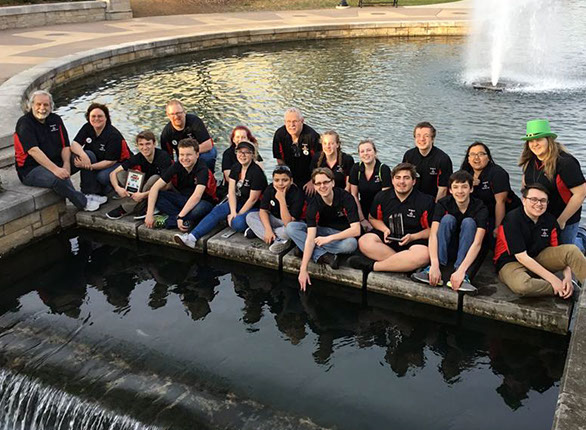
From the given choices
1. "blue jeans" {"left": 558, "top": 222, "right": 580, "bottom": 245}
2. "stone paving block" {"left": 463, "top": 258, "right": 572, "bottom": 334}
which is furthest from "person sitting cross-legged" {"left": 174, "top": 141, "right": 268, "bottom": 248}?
"blue jeans" {"left": 558, "top": 222, "right": 580, "bottom": 245}

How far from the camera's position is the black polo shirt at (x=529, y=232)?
6023mm

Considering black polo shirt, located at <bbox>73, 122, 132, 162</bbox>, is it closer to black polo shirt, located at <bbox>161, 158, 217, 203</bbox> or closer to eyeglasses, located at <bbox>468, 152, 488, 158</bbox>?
black polo shirt, located at <bbox>161, 158, 217, 203</bbox>

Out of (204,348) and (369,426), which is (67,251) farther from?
(369,426)

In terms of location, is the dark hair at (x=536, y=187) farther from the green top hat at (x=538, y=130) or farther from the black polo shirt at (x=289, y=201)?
the black polo shirt at (x=289, y=201)

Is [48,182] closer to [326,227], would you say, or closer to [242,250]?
[242,250]

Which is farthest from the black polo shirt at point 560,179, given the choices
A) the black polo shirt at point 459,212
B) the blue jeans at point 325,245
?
the blue jeans at point 325,245

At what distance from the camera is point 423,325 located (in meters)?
6.21

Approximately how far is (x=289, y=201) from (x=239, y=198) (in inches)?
28.5

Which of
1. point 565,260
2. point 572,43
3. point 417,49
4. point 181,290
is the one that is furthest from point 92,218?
point 572,43

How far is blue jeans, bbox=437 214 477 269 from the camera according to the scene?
6.32 meters

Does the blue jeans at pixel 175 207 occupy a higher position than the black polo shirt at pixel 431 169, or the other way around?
the black polo shirt at pixel 431 169

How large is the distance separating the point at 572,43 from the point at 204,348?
61.3ft

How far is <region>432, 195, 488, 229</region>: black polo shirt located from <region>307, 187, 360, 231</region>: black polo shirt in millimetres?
836

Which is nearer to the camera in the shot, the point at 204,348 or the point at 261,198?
the point at 204,348
